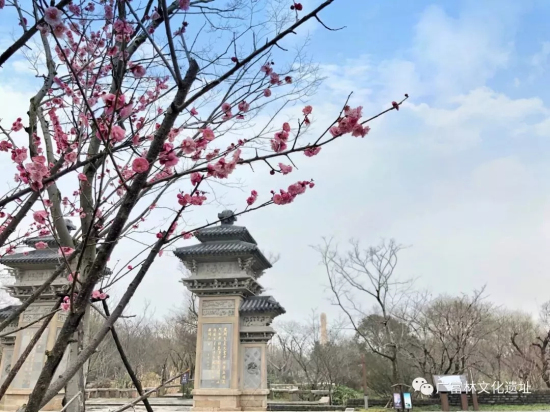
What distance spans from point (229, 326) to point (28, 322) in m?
6.23

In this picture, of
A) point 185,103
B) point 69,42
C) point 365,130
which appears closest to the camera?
point 185,103

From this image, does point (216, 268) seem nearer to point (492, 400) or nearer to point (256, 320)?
point (256, 320)

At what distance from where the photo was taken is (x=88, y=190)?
9.66ft

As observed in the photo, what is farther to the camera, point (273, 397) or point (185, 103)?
point (273, 397)

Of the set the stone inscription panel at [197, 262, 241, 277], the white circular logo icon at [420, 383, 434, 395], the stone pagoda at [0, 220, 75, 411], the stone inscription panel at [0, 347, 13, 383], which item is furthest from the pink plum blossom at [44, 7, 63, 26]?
the stone inscription panel at [0, 347, 13, 383]

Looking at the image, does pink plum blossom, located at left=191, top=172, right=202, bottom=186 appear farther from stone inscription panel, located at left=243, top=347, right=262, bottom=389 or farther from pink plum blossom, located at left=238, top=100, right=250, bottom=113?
stone inscription panel, located at left=243, top=347, right=262, bottom=389

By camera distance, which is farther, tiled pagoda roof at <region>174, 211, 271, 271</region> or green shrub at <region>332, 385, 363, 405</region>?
green shrub at <region>332, 385, 363, 405</region>

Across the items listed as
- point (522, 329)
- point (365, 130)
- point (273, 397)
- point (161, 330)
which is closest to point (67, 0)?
point (365, 130)

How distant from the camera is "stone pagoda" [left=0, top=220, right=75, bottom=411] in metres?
11.7

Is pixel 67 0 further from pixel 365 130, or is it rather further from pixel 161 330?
pixel 161 330

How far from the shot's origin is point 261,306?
11.1m

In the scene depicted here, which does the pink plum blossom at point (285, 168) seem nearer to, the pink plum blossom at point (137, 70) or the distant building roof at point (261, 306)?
the pink plum blossom at point (137, 70)

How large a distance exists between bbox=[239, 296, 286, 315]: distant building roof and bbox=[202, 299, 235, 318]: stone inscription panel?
0.92ft

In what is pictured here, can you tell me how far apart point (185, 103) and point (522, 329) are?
94.0ft
